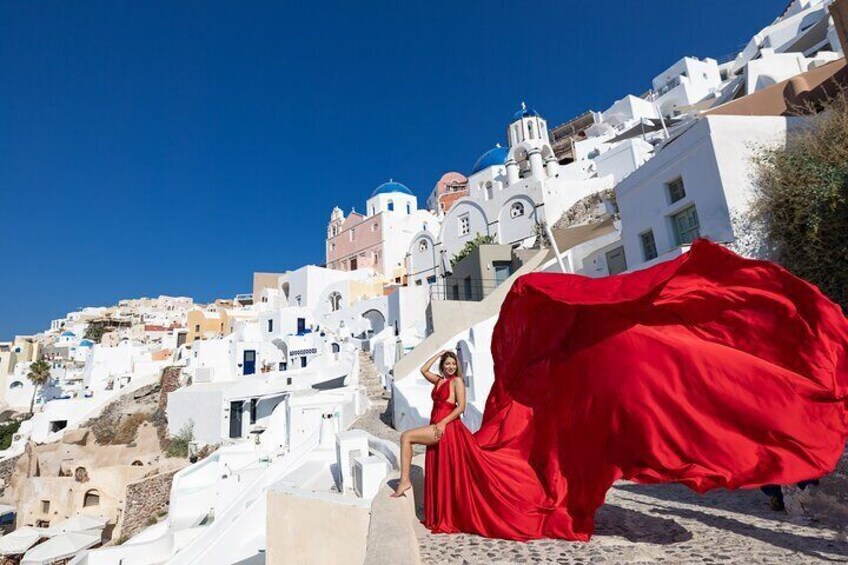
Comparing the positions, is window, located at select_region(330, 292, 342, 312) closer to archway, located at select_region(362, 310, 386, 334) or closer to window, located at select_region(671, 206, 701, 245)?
archway, located at select_region(362, 310, 386, 334)

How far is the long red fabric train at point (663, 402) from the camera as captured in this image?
3.35m

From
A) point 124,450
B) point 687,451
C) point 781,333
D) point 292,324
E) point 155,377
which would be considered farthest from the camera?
point 292,324

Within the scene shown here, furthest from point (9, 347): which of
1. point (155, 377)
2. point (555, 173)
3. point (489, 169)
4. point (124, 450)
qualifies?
point (555, 173)

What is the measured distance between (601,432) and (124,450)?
1152 inches

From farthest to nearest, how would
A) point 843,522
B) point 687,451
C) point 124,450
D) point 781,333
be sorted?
point 124,450
point 843,522
point 781,333
point 687,451

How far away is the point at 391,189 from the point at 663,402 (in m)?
51.7

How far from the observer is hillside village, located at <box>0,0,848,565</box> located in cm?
820

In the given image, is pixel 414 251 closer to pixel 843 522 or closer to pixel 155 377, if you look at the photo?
pixel 155 377

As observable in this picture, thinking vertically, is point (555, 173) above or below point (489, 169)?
below

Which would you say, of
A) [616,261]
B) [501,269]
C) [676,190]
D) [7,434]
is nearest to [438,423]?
[676,190]

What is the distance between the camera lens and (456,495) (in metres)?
3.74

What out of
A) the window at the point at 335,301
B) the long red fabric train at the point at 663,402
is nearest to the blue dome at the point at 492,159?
the window at the point at 335,301

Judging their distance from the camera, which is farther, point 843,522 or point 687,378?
point 843,522

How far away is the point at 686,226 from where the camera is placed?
37.0 ft
